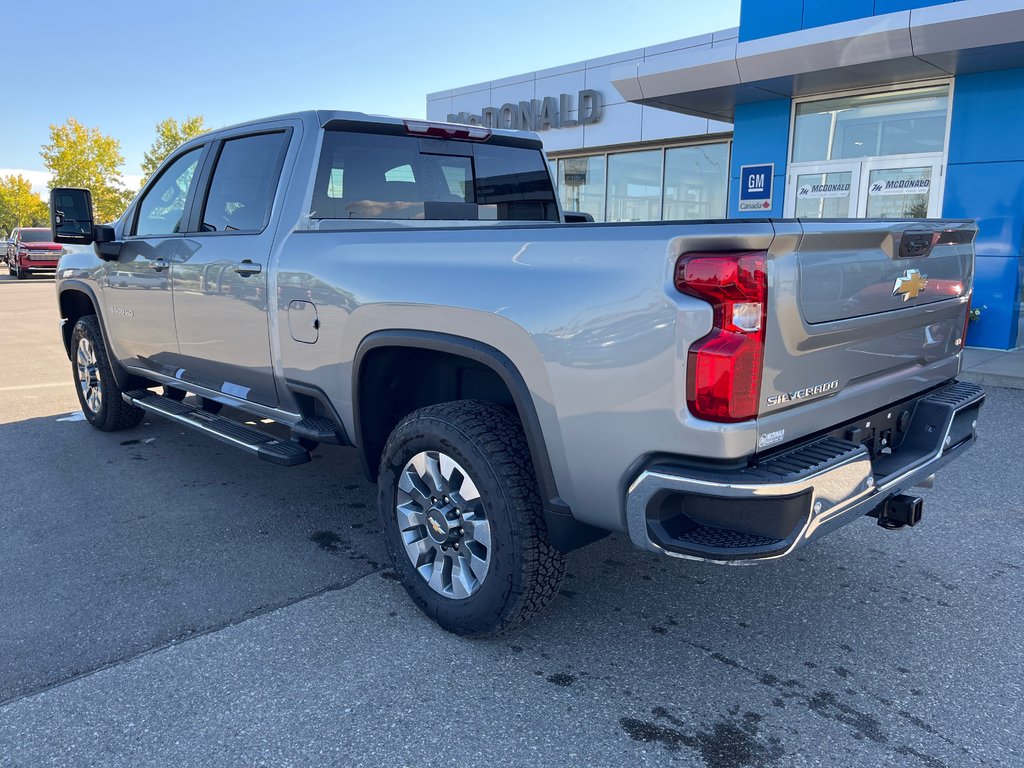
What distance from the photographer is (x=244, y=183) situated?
4.19 meters

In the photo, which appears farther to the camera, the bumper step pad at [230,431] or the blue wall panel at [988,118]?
the blue wall panel at [988,118]

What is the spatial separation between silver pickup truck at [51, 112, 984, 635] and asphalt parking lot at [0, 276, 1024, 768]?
1.27 feet

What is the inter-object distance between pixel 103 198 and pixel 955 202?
5328cm

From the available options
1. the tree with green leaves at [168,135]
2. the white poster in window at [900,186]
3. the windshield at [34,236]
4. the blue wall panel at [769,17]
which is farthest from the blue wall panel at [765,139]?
the tree with green leaves at [168,135]

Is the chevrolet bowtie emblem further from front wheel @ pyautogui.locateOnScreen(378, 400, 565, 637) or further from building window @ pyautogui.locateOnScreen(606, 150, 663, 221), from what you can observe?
building window @ pyautogui.locateOnScreen(606, 150, 663, 221)

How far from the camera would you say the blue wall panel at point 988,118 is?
9.95 meters

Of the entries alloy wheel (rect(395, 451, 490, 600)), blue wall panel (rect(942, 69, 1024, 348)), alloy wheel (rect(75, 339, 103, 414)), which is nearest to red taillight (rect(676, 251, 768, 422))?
alloy wheel (rect(395, 451, 490, 600))

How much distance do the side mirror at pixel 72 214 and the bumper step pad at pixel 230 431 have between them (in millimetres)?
1098

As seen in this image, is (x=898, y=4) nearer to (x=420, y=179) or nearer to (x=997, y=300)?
(x=997, y=300)

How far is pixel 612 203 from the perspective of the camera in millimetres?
18359

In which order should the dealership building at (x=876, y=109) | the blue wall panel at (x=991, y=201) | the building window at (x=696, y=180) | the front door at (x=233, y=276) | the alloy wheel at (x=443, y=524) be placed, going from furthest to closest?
the building window at (x=696, y=180)
the blue wall panel at (x=991, y=201)
the dealership building at (x=876, y=109)
the front door at (x=233, y=276)
the alloy wheel at (x=443, y=524)

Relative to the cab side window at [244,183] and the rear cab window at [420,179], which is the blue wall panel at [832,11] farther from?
the cab side window at [244,183]

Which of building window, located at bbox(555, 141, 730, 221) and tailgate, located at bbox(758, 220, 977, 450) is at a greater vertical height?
building window, located at bbox(555, 141, 730, 221)

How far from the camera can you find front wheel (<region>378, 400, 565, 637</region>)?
2.74 meters
